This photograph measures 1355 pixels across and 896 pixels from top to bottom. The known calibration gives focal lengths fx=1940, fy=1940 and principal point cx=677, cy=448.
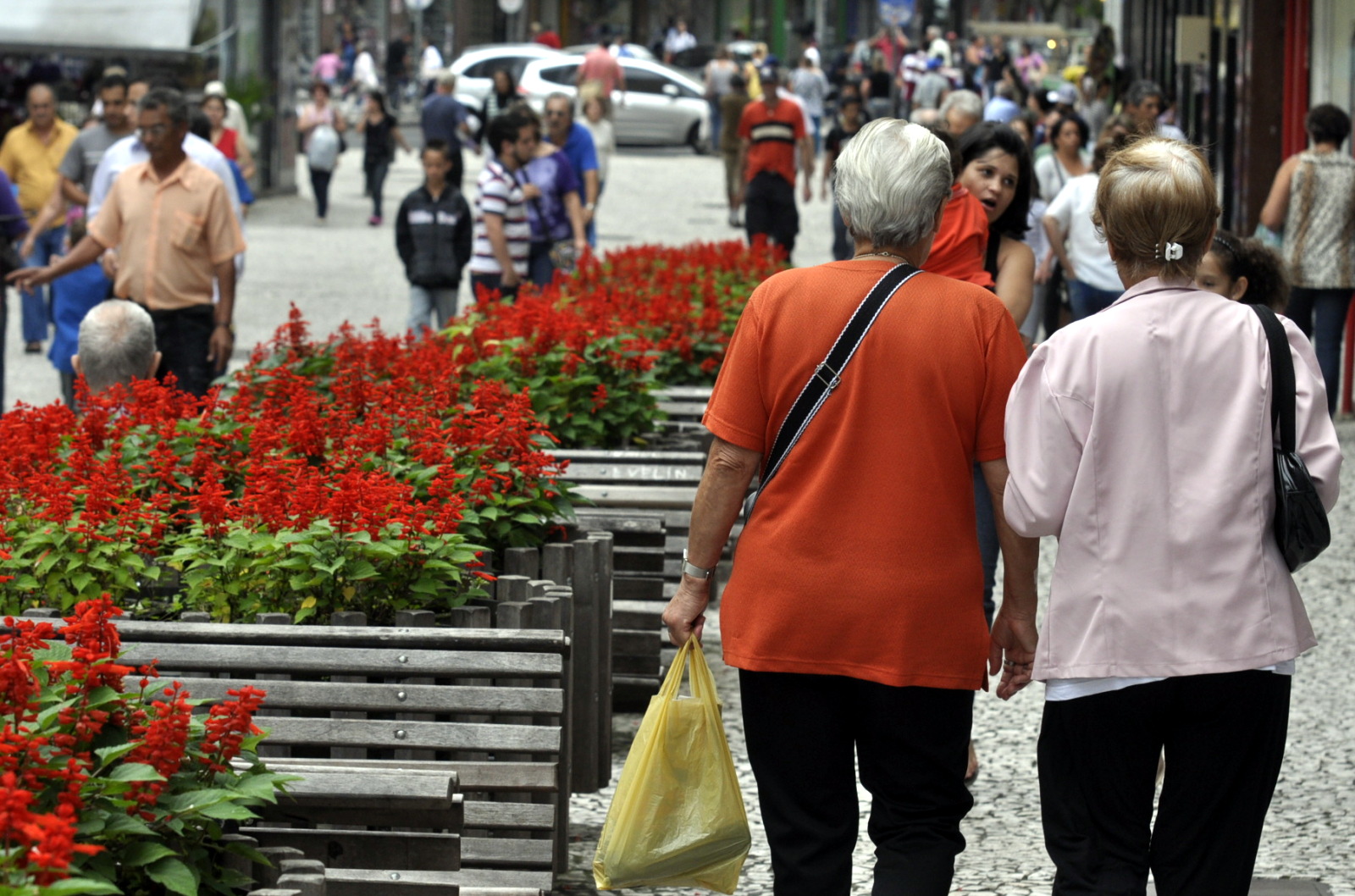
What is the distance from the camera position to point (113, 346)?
6602mm

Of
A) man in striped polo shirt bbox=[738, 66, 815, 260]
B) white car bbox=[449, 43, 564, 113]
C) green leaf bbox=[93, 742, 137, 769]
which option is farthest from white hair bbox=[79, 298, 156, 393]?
white car bbox=[449, 43, 564, 113]

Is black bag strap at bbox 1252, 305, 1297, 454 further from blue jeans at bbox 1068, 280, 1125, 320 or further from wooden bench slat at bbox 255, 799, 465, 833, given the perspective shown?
blue jeans at bbox 1068, 280, 1125, 320

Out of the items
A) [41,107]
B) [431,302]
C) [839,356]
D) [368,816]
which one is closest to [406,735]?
[368,816]

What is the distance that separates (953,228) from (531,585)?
4.66 ft

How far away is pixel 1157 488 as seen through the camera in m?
3.17

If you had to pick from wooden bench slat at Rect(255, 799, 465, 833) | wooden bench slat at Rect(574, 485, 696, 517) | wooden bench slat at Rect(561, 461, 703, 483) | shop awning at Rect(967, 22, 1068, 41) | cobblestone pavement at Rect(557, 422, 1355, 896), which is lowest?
cobblestone pavement at Rect(557, 422, 1355, 896)

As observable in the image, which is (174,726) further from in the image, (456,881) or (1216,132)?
(1216,132)

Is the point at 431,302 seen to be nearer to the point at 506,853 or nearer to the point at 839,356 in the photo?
the point at 506,853

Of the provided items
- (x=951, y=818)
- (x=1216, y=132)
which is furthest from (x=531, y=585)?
(x=1216, y=132)

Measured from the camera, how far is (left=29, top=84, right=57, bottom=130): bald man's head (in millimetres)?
13508

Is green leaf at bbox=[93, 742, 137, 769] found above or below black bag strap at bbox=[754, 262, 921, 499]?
below

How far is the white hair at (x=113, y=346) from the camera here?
6598 mm

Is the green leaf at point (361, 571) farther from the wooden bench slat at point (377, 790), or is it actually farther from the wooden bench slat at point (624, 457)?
the wooden bench slat at point (624, 457)

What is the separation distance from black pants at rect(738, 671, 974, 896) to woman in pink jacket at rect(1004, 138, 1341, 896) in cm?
24
